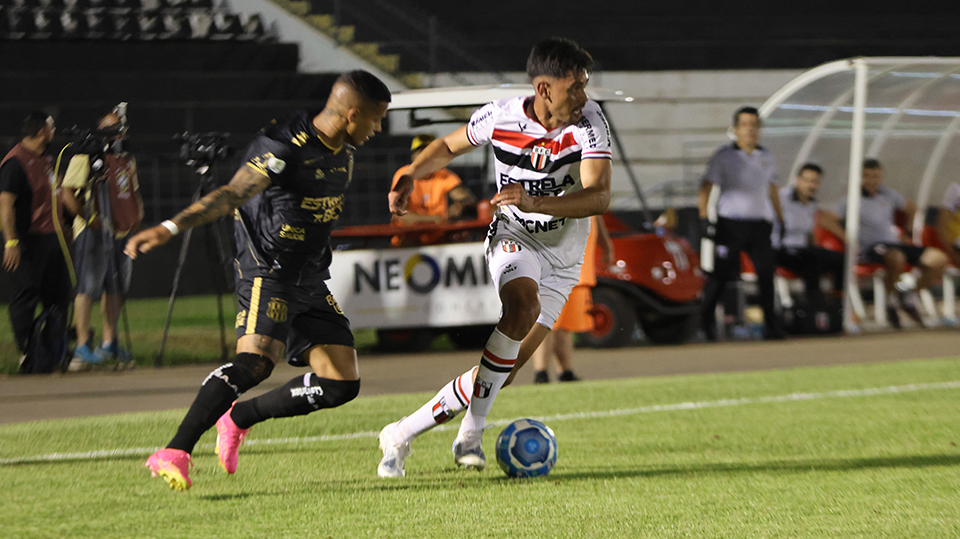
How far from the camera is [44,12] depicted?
21.7 metres

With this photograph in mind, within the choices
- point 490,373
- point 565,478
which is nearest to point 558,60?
point 490,373

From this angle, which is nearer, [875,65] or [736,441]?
[736,441]

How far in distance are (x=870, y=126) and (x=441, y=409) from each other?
11401mm

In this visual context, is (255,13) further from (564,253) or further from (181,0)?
(564,253)

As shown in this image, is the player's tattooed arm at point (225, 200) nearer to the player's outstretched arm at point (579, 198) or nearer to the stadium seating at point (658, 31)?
the player's outstretched arm at point (579, 198)

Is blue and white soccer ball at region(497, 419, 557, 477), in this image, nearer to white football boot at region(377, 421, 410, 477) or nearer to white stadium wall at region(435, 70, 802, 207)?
white football boot at region(377, 421, 410, 477)

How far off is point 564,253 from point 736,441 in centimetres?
151

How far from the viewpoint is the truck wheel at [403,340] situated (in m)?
11.3

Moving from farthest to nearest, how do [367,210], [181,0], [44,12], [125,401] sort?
[181,0] < [44,12] < [367,210] < [125,401]

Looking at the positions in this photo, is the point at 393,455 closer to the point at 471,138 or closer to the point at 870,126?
the point at 471,138

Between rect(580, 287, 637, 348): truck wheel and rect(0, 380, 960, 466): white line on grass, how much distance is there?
3385mm

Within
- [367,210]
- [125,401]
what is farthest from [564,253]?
[367,210]

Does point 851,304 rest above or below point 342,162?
below

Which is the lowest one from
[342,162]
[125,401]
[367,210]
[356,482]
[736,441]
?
[367,210]
